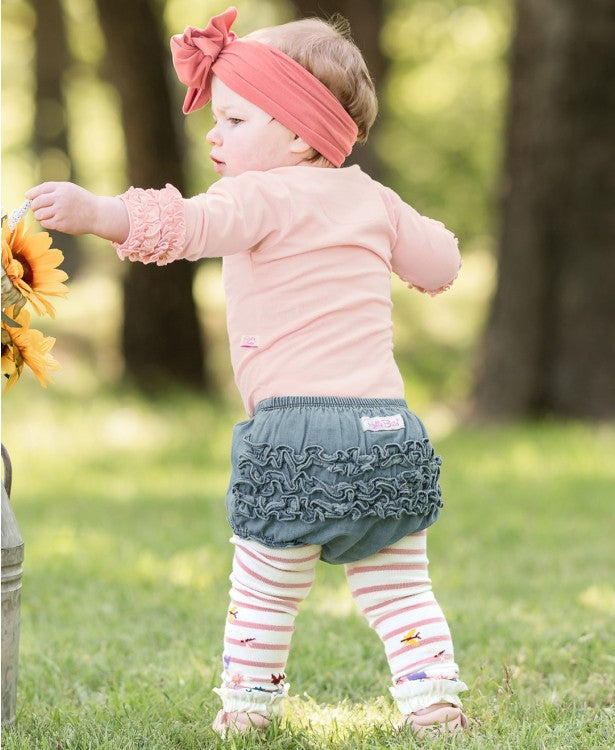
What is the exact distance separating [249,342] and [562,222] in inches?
A: 241

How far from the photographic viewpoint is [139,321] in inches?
408

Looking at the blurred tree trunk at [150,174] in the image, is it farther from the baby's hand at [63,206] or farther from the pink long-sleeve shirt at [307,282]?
the baby's hand at [63,206]

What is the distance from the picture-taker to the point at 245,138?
2.62 meters

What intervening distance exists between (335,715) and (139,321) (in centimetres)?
773

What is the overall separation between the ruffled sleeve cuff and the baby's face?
0.33 metres

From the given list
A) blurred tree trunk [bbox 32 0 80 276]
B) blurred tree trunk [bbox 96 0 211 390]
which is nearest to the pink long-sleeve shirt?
blurred tree trunk [bbox 96 0 211 390]

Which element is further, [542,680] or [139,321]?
[139,321]

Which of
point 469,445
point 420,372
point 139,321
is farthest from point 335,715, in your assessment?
point 420,372

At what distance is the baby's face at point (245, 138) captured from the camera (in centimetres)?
262

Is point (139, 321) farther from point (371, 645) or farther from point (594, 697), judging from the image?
point (594, 697)

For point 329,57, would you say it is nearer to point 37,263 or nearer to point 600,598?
point 37,263

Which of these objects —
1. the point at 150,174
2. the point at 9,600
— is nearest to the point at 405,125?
the point at 150,174

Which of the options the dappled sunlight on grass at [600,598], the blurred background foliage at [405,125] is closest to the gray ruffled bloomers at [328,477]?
the dappled sunlight on grass at [600,598]

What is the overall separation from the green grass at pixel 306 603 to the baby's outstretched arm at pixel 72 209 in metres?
1.15
